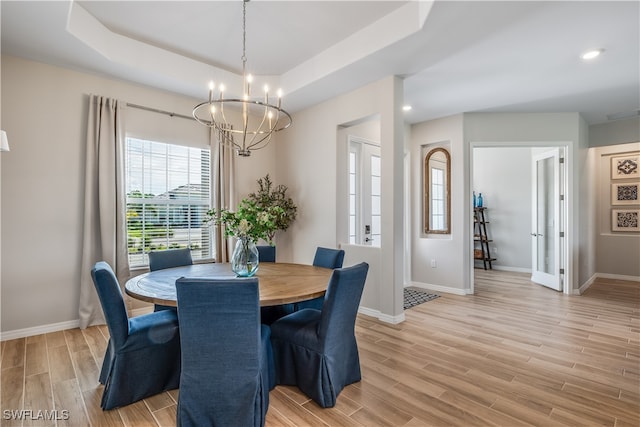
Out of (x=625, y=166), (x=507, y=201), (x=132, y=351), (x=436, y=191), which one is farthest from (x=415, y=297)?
(x=625, y=166)

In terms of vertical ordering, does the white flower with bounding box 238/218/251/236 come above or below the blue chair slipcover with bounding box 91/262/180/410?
above

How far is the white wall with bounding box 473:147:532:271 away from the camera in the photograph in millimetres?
7000

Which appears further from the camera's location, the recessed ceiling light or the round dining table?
the recessed ceiling light

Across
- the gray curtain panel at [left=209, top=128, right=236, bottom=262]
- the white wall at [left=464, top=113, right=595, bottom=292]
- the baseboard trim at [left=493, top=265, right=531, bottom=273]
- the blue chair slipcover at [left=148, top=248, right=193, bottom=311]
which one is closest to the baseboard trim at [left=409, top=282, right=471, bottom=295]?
the white wall at [left=464, top=113, right=595, bottom=292]

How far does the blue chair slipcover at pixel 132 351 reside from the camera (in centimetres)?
204

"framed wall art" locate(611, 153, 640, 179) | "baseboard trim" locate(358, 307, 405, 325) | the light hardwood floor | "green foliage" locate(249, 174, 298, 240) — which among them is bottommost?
the light hardwood floor

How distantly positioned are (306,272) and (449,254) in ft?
10.5

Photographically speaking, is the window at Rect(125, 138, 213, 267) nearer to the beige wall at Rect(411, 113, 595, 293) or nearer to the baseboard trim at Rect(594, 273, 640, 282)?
the beige wall at Rect(411, 113, 595, 293)

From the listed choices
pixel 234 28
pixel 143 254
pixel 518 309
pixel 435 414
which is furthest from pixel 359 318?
pixel 234 28

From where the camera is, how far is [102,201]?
3.55 metres

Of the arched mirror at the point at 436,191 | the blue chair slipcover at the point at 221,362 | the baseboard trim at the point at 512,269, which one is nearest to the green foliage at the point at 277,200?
the arched mirror at the point at 436,191

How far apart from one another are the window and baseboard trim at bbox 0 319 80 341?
0.82 metres

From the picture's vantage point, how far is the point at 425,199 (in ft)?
18.3

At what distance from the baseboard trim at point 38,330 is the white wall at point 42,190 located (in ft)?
0.08
